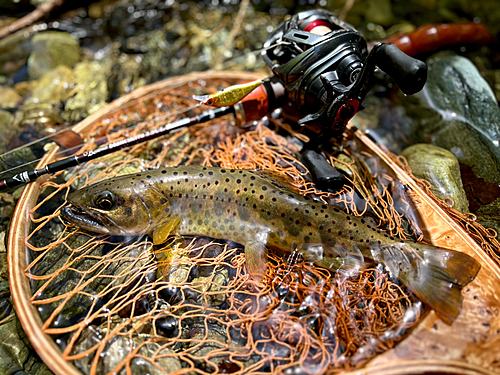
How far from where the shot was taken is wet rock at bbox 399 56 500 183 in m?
3.71

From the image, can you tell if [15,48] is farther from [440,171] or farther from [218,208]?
[440,171]

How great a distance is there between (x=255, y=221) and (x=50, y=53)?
5.12m

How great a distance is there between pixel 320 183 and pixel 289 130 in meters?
0.93

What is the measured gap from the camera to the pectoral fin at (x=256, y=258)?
2.72 m

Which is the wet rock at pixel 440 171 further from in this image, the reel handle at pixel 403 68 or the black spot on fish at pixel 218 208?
the black spot on fish at pixel 218 208

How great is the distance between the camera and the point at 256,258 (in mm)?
2771

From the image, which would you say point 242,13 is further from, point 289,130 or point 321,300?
point 321,300

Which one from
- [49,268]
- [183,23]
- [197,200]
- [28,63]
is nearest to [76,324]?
[49,268]

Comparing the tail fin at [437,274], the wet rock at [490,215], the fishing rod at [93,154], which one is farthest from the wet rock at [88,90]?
the wet rock at [490,215]

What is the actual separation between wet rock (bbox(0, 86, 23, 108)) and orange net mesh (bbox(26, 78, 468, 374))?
279cm

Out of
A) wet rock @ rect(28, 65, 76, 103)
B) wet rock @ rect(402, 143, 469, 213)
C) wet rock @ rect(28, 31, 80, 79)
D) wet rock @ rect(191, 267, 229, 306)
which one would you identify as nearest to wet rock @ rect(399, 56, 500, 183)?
wet rock @ rect(402, 143, 469, 213)

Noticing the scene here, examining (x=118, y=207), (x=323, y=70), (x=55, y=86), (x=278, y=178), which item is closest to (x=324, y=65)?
(x=323, y=70)

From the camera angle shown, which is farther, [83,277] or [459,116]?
[459,116]

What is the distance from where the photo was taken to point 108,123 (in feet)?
12.9
